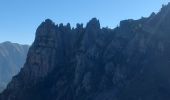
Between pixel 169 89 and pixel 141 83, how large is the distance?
43.7 ft

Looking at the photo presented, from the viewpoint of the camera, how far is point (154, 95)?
187 m

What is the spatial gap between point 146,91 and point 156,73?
40.4ft

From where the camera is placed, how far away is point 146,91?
19112cm

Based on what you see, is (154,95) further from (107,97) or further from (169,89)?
(107,97)

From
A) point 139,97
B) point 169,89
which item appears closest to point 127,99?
point 139,97

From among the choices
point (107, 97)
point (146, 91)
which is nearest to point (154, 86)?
point (146, 91)

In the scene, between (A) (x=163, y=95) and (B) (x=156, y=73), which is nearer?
(A) (x=163, y=95)

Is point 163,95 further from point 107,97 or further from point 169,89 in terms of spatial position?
point 107,97

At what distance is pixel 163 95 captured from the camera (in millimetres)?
187500

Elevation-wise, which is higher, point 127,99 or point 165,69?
point 165,69

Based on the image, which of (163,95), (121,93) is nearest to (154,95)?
(163,95)

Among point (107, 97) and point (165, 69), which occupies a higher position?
point (165, 69)

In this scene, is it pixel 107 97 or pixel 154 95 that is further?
pixel 107 97

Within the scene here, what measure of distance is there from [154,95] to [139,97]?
21.1 ft
